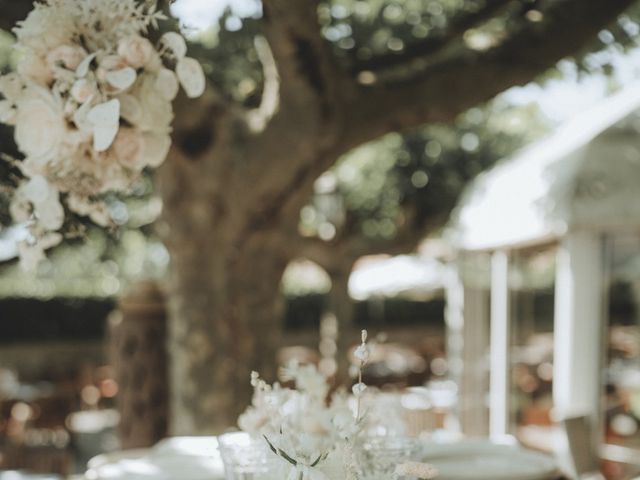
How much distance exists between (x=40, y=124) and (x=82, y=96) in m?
0.13

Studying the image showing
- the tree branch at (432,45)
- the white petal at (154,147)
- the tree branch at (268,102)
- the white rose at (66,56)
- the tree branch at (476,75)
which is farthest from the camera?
the tree branch at (432,45)

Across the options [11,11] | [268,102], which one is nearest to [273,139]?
[268,102]

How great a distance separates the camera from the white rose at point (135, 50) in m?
1.70

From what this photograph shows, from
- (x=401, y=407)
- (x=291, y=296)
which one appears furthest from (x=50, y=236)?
(x=291, y=296)

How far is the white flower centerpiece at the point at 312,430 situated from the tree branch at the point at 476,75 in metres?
2.17

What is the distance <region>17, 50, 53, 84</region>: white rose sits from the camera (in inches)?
67.8

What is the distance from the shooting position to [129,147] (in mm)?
1812

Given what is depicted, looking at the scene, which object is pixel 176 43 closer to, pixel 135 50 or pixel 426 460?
pixel 135 50

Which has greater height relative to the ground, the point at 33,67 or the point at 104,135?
the point at 33,67

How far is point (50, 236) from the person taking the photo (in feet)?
6.15

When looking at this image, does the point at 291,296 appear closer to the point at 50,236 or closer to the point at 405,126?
the point at 405,126

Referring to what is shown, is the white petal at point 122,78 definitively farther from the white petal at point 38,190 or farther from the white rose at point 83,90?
the white petal at point 38,190

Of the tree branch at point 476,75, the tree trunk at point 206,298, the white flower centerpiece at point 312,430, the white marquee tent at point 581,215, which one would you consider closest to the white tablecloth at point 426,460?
the white flower centerpiece at point 312,430

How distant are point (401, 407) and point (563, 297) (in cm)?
482
